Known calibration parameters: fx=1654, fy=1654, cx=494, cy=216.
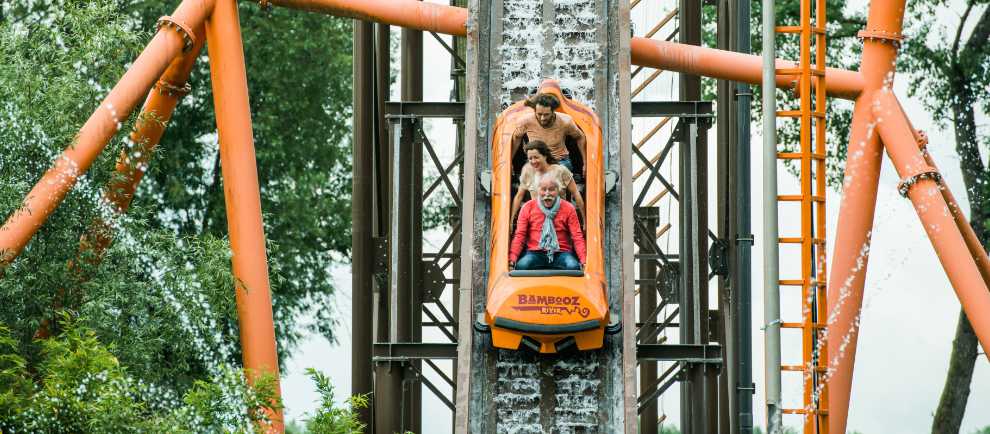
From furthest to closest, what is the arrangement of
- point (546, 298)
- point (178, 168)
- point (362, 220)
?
point (178, 168), point (362, 220), point (546, 298)

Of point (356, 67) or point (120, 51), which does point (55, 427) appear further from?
point (356, 67)

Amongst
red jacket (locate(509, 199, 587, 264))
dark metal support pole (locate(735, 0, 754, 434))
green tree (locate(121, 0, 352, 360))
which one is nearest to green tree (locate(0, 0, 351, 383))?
green tree (locate(121, 0, 352, 360))

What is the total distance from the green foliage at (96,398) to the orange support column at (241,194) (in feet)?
3.74

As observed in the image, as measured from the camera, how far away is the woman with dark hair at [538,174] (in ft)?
39.2

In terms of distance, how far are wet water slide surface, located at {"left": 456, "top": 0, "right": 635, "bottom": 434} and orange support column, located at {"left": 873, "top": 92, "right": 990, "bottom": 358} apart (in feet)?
7.17

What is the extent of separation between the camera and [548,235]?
11.7 meters

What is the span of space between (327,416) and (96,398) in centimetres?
149

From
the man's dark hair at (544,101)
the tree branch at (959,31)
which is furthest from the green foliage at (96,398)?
the tree branch at (959,31)

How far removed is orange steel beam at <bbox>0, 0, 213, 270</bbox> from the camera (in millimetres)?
11344

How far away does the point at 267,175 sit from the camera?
83.7ft

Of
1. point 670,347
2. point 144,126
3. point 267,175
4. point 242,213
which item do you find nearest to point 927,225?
point 670,347

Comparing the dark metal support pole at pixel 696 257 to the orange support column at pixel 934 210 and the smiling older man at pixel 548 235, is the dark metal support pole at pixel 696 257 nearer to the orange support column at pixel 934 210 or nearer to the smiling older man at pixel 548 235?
the orange support column at pixel 934 210

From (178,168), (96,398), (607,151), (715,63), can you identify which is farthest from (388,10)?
(178,168)

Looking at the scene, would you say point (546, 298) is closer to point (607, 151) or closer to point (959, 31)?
point (607, 151)
